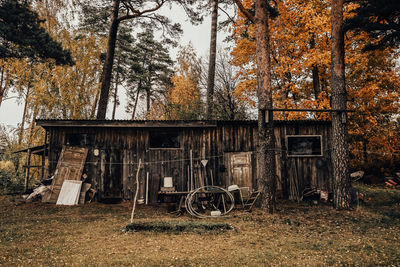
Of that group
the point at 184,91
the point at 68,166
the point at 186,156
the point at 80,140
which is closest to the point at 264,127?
the point at 186,156

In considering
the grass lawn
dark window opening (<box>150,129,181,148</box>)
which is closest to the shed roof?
dark window opening (<box>150,129,181,148</box>)

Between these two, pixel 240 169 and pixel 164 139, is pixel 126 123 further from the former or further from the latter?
pixel 240 169

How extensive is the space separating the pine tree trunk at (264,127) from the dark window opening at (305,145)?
3.35 m

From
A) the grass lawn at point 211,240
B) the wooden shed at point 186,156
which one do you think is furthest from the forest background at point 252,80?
the grass lawn at point 211,240

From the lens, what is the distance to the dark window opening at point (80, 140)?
503 inches

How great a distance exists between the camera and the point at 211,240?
269 inches

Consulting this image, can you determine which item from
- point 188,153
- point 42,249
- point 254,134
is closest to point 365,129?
point 254,134

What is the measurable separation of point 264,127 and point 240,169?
127 inches

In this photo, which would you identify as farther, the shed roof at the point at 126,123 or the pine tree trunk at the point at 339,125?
the shed roof at the point at 126,123

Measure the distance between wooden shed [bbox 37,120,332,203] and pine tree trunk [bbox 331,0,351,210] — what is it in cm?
245

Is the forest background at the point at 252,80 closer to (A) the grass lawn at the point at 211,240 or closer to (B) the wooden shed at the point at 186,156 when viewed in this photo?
(B) the wooden shed at the point at 186,156

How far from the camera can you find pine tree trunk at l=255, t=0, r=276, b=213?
1008cm

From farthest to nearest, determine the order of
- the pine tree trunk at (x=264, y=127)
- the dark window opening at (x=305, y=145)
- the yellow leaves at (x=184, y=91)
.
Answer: the yellow leaves at (x=184, y=91) → the dark window opening at (x=305, y=145) → the pine tree trunk at (x=264, y=127)

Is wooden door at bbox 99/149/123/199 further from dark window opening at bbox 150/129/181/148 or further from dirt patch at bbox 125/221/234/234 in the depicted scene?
dirt patch at bbox 125/221/234/234
